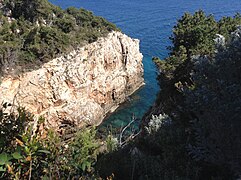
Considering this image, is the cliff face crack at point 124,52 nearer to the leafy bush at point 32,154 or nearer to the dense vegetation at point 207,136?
the dense vegetation at point 207,136

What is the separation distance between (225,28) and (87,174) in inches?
513

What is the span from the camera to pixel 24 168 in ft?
11.4

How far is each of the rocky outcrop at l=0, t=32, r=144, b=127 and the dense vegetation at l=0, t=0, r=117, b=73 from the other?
77cm

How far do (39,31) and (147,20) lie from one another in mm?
25358

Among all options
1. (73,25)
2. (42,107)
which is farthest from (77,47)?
(42,107)

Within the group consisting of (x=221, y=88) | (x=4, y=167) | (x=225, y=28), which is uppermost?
(x=225, y=28)

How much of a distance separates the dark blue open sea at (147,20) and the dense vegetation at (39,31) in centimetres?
626

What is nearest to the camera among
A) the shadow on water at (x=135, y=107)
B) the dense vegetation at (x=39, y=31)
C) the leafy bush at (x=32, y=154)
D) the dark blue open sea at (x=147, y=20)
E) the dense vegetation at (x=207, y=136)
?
the leafy bush at (x=32, y=154)

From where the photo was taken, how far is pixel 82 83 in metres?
22.0

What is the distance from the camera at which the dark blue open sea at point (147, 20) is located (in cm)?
2588

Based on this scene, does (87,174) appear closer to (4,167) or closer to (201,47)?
(4,167)

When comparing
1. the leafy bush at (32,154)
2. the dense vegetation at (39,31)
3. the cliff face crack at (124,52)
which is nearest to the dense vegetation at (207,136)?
the leafy bush at (32,154)

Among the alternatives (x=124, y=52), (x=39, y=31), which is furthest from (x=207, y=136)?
(x=124, y=52)

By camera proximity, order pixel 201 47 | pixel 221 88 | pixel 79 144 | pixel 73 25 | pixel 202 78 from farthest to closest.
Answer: pixel 73 25, pixel 201 47, pixel 202 78, pixel 221 88, pixel 79 144
